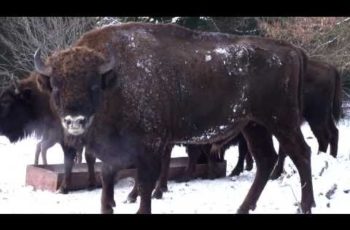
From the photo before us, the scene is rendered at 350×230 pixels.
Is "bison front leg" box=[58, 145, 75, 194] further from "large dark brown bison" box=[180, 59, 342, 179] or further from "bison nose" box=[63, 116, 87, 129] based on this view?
"bison nose" box=[63, 116, 87, 129]

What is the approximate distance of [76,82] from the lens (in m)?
4.89

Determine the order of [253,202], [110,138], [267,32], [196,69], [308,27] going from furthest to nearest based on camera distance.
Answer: [267,32], [308,27], [253,202], [196,69], [110,138]

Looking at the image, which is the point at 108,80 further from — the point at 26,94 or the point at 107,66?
A: the point at 26,94

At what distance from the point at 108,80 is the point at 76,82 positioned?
0.38 m

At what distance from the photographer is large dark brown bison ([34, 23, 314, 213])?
507cm

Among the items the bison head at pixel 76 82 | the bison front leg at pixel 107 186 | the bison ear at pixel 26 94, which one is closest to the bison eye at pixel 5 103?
the bison ear at pixel 26 94

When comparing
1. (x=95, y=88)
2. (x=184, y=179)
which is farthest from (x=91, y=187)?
(x=95, y=88)

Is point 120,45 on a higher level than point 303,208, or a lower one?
higher
